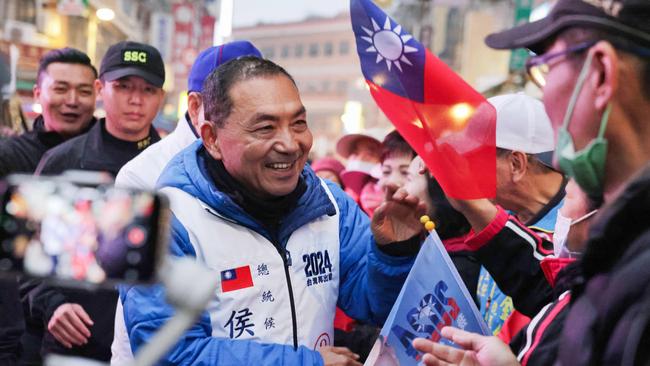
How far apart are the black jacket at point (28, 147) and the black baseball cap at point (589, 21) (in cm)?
295

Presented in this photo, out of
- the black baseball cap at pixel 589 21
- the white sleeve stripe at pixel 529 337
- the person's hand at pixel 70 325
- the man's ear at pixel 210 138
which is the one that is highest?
the black baseball cap at pixel 589 21

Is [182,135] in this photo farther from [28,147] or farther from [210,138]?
[28,147]

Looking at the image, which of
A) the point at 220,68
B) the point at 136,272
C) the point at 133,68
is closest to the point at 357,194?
the point at 133,68

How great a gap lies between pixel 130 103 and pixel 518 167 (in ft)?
7.13

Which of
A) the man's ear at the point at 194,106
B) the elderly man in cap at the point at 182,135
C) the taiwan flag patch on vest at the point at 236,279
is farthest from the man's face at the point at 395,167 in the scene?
the taiwan flag patch on vest at the point at 236,279

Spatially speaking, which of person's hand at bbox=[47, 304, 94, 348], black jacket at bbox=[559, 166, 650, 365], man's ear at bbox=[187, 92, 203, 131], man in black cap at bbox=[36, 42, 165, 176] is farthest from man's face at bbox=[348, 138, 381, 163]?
black jacket at bbox=[559, 166, 650, 365]

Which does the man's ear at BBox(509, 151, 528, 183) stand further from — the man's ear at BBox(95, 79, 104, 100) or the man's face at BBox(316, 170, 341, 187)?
the man's face at BBox(316, 170, 341, 187)

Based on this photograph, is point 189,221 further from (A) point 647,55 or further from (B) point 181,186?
(A) point 647,55

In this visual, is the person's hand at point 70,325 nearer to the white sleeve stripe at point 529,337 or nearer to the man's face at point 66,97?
the man's face at point 66,97

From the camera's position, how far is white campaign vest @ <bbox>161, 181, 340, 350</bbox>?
231cm

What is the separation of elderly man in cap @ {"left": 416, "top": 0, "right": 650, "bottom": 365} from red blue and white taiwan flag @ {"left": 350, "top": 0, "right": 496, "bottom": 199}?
820 millimetres

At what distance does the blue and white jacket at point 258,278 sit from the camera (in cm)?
223

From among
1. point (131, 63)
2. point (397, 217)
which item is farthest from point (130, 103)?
point (397, 217)

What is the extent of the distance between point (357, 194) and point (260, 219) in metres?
3.16
